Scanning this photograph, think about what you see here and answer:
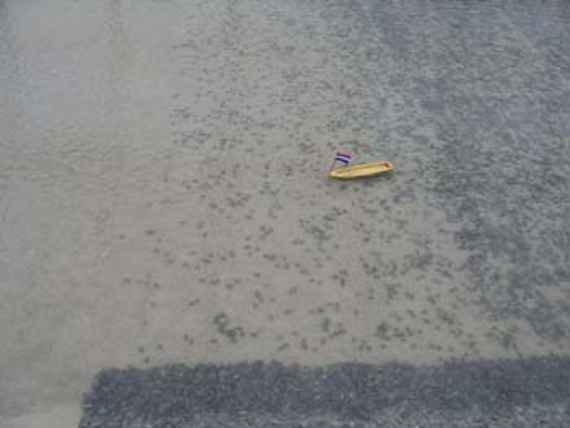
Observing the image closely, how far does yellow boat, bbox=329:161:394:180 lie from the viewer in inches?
117

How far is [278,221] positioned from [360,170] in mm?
566

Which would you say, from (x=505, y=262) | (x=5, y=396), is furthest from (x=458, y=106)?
(x=5, y=396)

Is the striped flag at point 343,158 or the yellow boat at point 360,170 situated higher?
the striped flag at point 343,158

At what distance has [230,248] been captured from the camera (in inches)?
103

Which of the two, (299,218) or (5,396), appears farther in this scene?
(299,218)

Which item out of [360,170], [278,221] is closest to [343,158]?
[360,170]

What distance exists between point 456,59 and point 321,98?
1090 millimetres

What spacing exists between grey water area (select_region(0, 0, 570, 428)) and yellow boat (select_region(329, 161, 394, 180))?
4 centimetres

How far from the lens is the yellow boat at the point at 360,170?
2965 millimetres

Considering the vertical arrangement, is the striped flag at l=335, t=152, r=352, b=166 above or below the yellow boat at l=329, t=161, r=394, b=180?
above

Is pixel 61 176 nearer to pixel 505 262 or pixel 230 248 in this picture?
pixel 230 248

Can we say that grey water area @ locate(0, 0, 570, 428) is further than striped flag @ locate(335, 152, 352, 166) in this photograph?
No

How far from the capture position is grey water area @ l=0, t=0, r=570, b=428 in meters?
2.10

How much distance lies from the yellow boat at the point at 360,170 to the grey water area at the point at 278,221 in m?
0.04
